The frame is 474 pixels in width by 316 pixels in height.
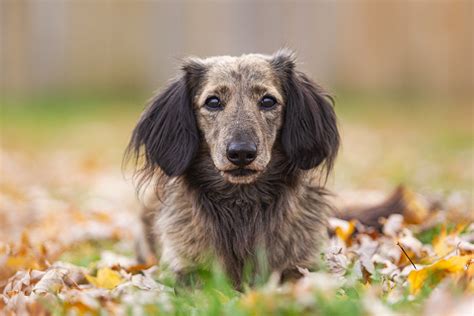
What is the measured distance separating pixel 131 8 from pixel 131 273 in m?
16.4

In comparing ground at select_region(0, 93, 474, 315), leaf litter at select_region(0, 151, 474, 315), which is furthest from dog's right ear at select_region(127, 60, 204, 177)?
leaf litter at select_region(0, 151, 474, 315)

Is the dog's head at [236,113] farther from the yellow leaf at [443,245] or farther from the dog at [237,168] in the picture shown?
the yellow leaf at [443,245]

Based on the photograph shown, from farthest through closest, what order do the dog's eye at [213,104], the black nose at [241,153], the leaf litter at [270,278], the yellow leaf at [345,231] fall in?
the yellow leaf at [345,231] < the dog's eye at [213,104] < the black nose at [241,153] < the leaf litter at [270,278]

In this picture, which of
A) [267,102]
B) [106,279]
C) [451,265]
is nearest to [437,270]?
[451,265]

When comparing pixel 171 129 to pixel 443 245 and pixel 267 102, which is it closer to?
pixel 267 102

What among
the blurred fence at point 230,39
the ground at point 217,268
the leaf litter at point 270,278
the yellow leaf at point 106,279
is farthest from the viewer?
the blurred fence at point 230,39

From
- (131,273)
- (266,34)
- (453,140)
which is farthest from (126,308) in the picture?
(266,34)

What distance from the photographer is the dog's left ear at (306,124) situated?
4180 millimetres

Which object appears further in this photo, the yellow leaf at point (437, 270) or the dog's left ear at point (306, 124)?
the dog's left ear at point (306, 124)

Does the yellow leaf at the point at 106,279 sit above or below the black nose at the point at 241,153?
below

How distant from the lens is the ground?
2906 millimetres

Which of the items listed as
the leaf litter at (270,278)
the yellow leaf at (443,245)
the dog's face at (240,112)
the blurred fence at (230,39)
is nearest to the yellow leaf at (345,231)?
the leaf litter at (270,278)

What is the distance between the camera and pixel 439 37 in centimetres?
2042

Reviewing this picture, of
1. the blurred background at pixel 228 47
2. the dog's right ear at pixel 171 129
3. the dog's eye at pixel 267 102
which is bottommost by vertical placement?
the blurred background at pixel 228 47
